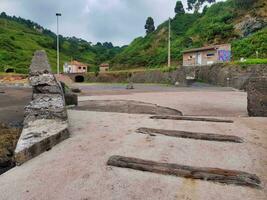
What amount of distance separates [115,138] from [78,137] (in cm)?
69

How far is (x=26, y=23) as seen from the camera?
456ft

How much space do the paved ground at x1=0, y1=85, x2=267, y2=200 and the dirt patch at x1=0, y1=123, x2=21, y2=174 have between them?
25.5 inches

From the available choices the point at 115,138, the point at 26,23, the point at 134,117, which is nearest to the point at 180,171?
the point at 115,138

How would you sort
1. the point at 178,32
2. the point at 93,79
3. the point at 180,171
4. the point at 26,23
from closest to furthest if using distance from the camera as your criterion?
the point at 180,171 < the point at 93,79 < the point at 178,32 < the point at 26,23

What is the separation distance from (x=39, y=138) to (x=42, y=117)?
119cm

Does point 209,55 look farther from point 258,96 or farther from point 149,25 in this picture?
point 149,25

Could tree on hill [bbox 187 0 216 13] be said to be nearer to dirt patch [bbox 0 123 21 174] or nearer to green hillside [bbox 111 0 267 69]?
green hillside [bbox 111 0 267 69]

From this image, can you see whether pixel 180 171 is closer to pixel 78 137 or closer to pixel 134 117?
pixel 78 137

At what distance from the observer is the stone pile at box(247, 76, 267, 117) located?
24.2 feet

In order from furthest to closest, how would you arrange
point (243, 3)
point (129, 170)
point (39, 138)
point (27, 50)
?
point (27, 50) → point (243, 3) → point (39, 138) → point (129, 170)

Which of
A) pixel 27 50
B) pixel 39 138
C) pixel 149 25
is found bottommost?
pixel 39 138

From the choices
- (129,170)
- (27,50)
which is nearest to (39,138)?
(129,170)

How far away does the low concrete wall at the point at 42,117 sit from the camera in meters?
4.62

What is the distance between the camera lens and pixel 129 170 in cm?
391
